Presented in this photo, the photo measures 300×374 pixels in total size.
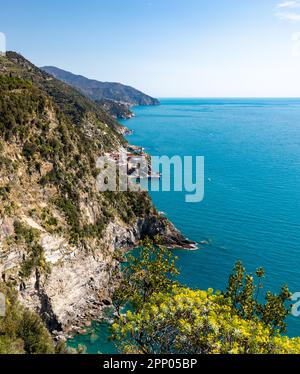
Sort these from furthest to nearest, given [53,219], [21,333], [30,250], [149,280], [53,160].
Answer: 1. [53,160]
2. [53,219]
3. [30,250]
4. [21,333]
5. [149,280]

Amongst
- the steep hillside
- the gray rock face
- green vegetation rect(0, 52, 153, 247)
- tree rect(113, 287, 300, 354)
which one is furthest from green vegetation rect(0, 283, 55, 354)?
green vegetation rect(0, 52, 153, 247)

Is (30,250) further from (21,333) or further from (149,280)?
(149,280)

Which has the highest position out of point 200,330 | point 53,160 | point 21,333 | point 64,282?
point 53,160

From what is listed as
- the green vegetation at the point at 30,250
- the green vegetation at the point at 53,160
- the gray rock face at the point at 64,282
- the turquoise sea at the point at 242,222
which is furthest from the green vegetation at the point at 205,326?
the green vegetation at the point at 53,160

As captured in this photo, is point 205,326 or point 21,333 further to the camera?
point 21,333

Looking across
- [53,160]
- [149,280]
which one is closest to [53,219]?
[53,160]

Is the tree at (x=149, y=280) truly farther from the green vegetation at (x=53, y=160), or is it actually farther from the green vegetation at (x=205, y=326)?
the green vegetation at (x=53, y=160)
